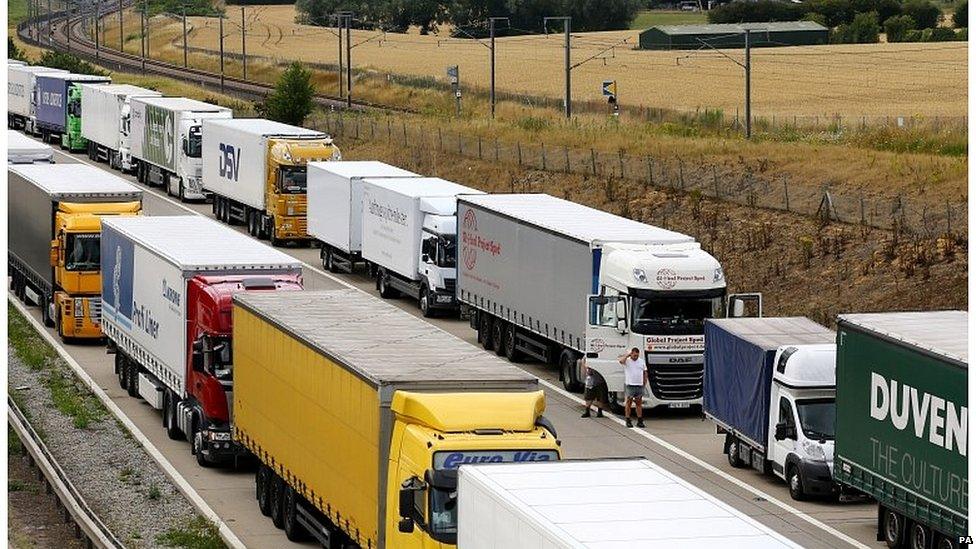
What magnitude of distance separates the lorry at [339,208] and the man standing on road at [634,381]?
1772 cm

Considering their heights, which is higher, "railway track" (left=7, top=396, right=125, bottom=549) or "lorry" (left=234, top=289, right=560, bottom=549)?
"lorry" (left=234, top=289, right=560, bottom=549)

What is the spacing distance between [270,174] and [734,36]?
89004 mm

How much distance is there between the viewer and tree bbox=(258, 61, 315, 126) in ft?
278

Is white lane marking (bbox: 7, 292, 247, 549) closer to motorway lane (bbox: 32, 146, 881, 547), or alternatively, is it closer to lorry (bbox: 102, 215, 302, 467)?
motorway lane (bbox: 32, 146, 881, 547)

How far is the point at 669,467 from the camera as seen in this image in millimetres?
31609

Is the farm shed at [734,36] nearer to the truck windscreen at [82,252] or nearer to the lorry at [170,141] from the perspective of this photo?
the lorry at [170,141]

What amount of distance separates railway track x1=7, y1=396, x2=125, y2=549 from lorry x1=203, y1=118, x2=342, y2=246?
23.6 meters

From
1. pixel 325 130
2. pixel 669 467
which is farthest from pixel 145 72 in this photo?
pixel 669 467

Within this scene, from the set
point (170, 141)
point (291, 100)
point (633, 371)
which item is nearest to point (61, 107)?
point (291, 100)

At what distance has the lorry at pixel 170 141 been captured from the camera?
219ft

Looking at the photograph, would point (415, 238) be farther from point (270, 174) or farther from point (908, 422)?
point (908, 422)

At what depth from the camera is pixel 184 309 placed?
31.5 m

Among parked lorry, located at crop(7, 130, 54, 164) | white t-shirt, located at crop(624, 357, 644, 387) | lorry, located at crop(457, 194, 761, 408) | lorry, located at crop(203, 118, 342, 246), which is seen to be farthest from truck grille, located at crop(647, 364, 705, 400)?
parked lorry, located at crop(7, 130, 54, 164)

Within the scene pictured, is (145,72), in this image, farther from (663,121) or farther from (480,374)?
(480,374)
